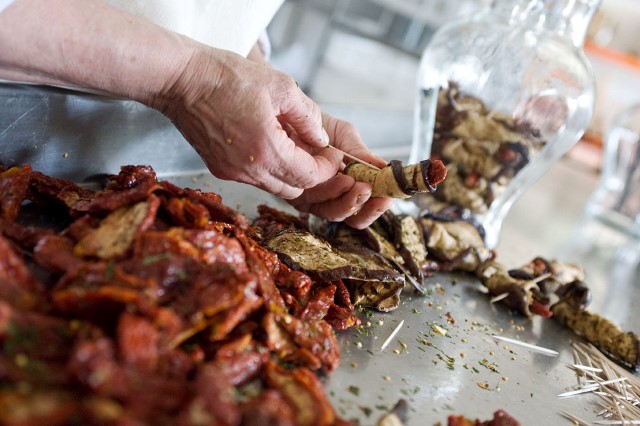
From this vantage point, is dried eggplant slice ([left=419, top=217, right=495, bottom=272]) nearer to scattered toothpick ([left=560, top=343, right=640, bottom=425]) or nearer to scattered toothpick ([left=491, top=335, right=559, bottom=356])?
scattered toothpick ([left=491, top=335, right=559, bottom=356])

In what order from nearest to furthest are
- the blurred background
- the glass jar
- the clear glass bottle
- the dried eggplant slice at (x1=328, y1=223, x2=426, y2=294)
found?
the dried eggplant slice at (x1=328, y1=223, x2=426, y2=294) < the clear glass bottle < the blurred background < the glass jar

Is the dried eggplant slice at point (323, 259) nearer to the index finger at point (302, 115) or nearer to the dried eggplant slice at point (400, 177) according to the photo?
the dried eggplant slice at point (400, 177)

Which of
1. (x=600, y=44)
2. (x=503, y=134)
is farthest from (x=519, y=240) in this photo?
(x=600, y=44)

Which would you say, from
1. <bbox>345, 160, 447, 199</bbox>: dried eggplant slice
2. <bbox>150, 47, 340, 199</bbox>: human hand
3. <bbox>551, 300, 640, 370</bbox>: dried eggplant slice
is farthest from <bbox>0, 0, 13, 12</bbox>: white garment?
<bbox>551, 300, 640, 370</bbox>: dried eggplant slice

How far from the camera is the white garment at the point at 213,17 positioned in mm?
2031

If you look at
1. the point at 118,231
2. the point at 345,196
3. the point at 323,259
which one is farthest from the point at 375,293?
the point at 118,231

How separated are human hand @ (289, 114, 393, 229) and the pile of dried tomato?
41 centimetres

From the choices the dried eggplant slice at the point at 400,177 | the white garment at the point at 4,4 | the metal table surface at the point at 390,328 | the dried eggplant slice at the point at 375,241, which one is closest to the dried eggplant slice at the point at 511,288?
the metal table surface at the point at 390,328

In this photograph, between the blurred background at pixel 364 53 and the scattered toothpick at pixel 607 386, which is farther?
the blurred background at pixel 364 53

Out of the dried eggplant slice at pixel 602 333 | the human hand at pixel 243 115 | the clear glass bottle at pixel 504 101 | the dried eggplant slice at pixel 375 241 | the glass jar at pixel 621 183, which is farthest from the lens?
the glass jar at pixel 621 183

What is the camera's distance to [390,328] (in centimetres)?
195

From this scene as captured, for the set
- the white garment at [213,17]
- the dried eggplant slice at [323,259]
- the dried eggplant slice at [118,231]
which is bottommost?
the dried eggplant slice at [323,259]

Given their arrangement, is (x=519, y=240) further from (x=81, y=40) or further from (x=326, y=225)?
(x=81, y=40)

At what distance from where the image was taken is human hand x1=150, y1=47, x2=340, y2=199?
1762mm
